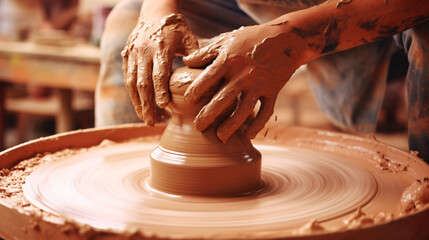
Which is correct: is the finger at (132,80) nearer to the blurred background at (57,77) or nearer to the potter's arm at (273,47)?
the potter's arm at (273,47)

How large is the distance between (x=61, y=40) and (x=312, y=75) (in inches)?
93.1

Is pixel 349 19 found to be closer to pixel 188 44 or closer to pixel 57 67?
pixel 188 44

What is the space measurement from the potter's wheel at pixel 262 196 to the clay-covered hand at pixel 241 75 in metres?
0.19

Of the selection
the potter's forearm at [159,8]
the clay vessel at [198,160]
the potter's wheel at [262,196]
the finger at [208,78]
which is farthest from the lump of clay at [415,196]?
the potter's forearm at [159,8]

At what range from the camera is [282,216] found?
105 cm

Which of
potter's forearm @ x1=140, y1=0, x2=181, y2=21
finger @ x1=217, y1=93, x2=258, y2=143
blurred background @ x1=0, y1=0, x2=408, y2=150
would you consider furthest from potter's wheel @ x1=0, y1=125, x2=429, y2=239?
blurred background @ x1=0, y1=0, x2=408, y2=150

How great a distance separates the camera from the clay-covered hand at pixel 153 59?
124cm

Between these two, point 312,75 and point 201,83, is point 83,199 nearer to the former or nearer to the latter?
point 201,83

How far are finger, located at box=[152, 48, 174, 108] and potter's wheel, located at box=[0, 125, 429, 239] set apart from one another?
23cm

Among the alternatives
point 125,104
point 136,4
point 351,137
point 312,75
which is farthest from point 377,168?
point 136,4

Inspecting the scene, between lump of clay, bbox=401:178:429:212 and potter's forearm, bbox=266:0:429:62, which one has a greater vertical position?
potter's forearm, bbox=266:0:429:62

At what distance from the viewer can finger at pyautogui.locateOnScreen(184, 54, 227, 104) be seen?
112 centimetres

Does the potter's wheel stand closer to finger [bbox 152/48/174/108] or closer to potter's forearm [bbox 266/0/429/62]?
finger [bbox 152/48/174/108]

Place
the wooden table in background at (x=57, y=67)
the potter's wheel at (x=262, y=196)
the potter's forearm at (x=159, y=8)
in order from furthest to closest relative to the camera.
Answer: the wooden table in background at (x=57, y=67) → the potter's forearm at (x=159, y=8) → the potter's wheel at (x=262, y=196)
